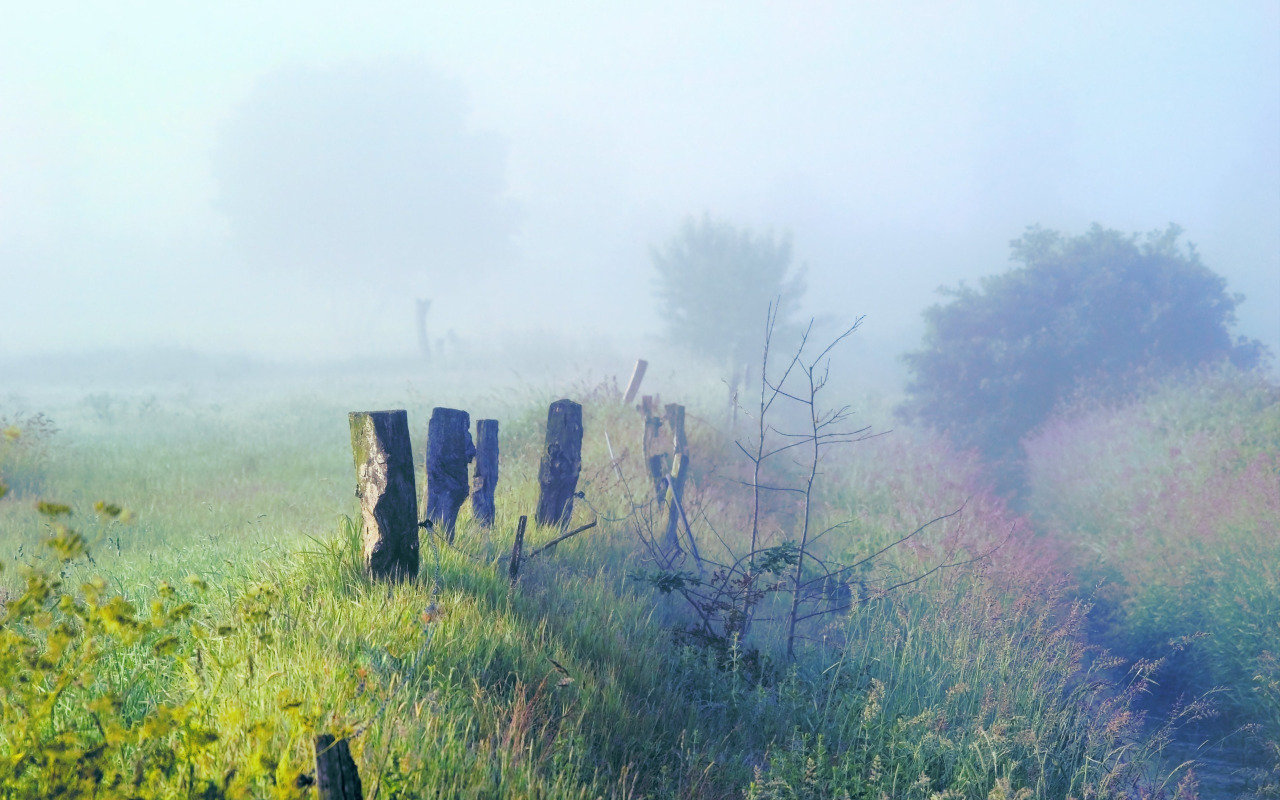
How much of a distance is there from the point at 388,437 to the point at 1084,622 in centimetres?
812

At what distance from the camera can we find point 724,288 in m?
33.4

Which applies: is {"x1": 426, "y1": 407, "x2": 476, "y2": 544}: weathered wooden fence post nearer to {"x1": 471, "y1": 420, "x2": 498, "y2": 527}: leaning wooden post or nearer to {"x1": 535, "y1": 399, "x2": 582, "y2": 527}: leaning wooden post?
{"x1": 471, "y1": 420, "x2": 498, "y2": 527}: leaning wooden post

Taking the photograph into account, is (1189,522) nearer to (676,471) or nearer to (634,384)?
(676,471)

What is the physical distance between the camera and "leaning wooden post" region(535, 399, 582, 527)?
6918 mm

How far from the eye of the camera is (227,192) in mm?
50781

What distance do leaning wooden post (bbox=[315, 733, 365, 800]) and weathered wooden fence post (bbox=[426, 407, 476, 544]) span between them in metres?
3.78

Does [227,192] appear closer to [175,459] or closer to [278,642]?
[175,459]

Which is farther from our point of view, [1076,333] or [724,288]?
[724,288]

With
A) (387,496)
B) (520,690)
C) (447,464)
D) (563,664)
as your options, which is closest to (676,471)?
(447,464)

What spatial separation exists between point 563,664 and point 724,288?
30.6 metres

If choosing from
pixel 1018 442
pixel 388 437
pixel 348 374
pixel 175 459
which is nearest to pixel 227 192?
pixel 348 374

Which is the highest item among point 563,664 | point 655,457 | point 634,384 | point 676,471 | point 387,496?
point 634,384

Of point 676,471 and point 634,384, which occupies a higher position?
point 634,384

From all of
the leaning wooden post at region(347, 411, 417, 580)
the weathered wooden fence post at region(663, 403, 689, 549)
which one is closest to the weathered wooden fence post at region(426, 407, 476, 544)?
the leaning wooden post at region(347, 411, 417, 580)
